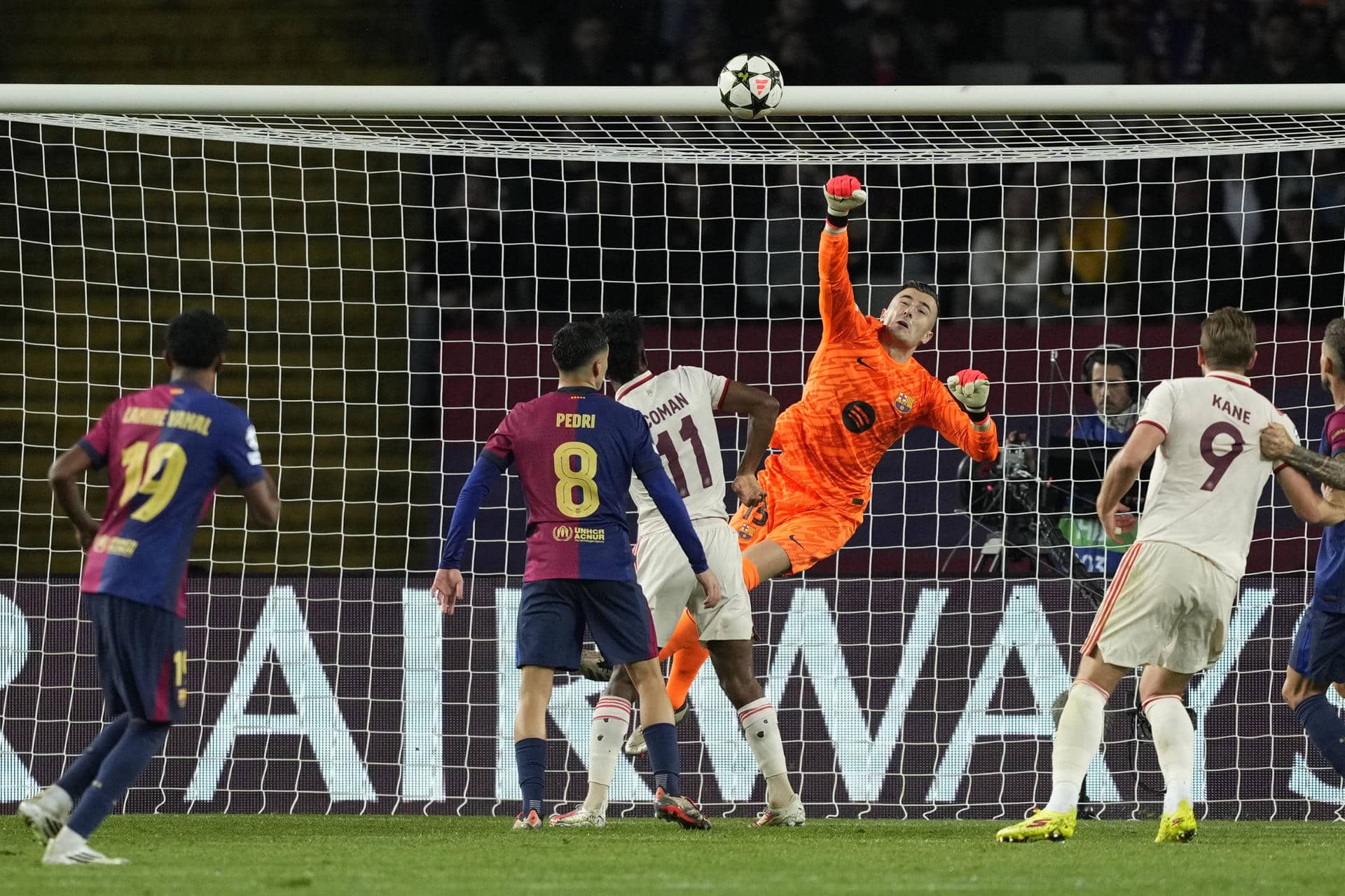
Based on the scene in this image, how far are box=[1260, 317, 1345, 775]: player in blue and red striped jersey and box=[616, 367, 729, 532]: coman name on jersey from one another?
2.34 meters

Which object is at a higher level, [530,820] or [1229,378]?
[1229,378]

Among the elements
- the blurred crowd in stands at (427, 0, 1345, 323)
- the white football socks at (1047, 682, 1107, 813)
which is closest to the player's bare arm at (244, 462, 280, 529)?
the white football socks at (1047, 682, 1107, 813)

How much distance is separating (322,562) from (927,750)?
448 centimetres

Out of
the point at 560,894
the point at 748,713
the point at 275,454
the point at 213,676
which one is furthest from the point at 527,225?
the point at 560,894

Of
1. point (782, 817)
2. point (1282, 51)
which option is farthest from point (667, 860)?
point (1282, 51)

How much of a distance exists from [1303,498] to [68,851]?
431 centimetres

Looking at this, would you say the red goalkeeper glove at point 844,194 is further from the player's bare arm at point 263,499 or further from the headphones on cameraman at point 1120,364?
the player's bare arm at point 263,499

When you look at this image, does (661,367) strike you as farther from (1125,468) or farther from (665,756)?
(1125,468)

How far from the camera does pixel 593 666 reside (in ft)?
23.1

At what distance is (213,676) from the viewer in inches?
328

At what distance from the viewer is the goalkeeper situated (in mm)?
7664

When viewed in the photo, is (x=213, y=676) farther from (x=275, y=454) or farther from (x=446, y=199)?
(x=446, y=199)

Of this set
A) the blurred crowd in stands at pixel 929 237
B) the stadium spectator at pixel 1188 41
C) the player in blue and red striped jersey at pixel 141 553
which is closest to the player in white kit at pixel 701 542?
the player in blue and red striped jersey at pixel 141 553

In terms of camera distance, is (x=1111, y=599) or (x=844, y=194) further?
(x=844, y=194)
